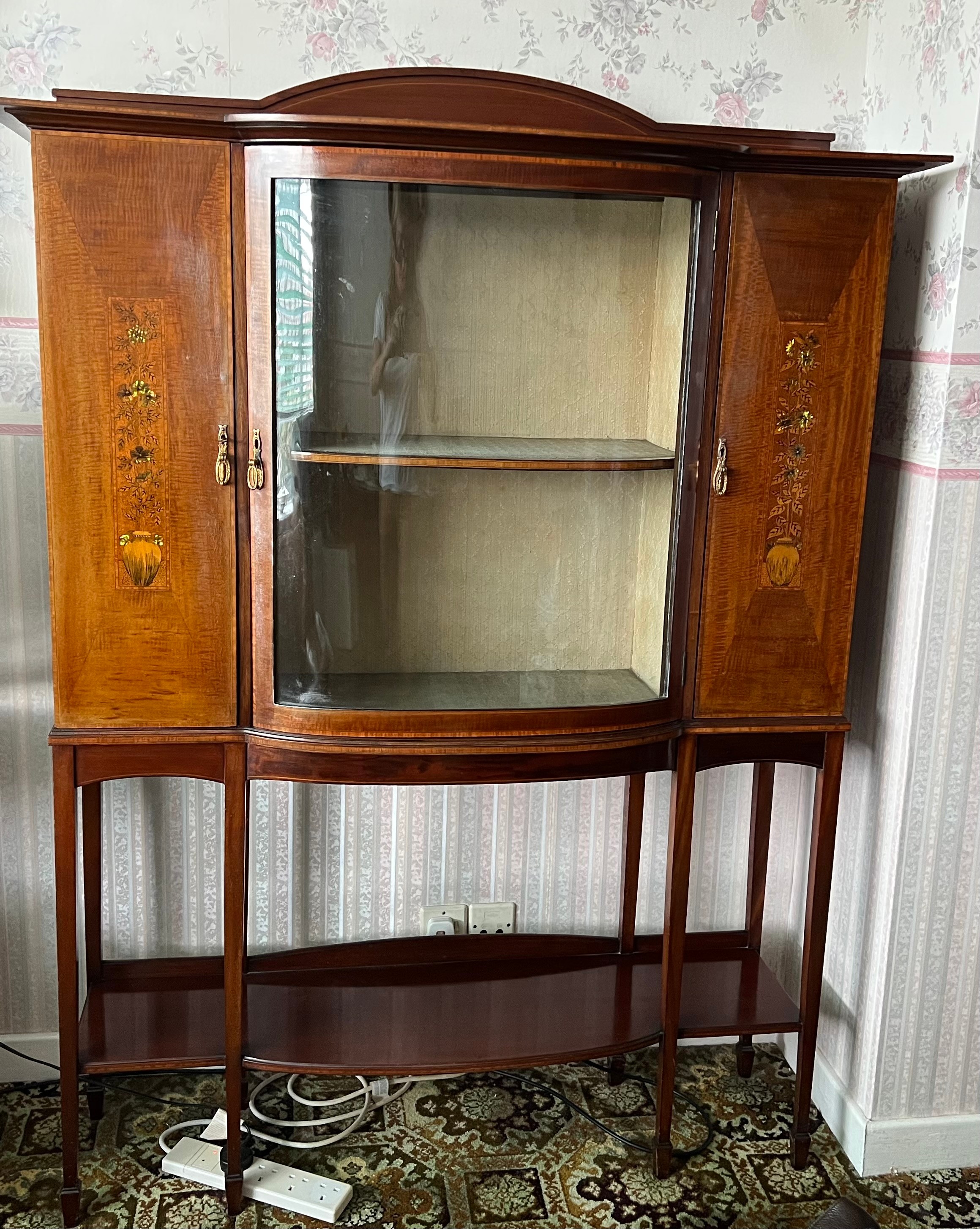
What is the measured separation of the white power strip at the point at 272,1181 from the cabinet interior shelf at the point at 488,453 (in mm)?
1073

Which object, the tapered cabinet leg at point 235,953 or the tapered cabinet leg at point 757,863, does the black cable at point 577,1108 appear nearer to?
the tapered cabinet leg at point 757,863

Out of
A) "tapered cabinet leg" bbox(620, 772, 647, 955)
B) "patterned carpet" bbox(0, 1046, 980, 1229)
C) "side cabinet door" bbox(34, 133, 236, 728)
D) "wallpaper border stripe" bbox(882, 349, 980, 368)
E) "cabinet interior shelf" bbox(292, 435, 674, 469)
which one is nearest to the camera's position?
Answer: "side cabinet door" bbox(34, 133, 236, 728)

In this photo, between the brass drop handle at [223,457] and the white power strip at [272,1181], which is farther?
the white power strip at [272,1181]

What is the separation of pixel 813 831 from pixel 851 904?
183 mm

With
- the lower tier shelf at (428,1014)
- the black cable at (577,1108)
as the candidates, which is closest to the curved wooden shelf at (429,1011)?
the lower tier shelf at (428,1014)

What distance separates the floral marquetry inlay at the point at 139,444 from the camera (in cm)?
147

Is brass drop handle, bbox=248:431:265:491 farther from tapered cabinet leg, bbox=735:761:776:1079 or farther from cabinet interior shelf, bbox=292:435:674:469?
tapered cabinet leg, bbox=735:761:776:1079

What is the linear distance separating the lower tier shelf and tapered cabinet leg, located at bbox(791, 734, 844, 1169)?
43 millimetres

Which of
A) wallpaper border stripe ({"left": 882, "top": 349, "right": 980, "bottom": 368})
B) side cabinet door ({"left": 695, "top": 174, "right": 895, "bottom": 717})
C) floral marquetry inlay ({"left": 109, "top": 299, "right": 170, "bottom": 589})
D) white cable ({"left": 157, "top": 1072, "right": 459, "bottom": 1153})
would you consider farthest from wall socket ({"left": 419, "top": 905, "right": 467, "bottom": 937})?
wallpaper border stripe ({"left": 882, "top": 349, "right": 980, "bottom": 368})

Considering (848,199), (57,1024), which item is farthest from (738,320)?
(57,1024)

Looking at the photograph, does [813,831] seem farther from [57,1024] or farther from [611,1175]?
[57,1024]

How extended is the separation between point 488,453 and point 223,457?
343mm

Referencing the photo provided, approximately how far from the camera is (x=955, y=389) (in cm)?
165

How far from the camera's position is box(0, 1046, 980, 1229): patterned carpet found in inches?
69.1
